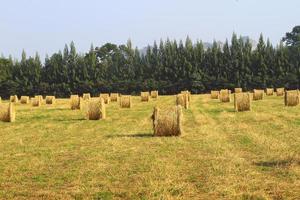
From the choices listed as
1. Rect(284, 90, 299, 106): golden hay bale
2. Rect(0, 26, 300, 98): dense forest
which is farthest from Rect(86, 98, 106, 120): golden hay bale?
Rect(0, 26, 300, 98): dense forest

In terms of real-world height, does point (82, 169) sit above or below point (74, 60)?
below

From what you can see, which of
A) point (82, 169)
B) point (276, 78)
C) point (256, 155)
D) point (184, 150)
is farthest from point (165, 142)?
point (276, 78)

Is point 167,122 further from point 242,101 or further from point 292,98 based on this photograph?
point 292,98

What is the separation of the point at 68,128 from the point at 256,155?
12.3m

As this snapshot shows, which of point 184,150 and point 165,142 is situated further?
point 165,142

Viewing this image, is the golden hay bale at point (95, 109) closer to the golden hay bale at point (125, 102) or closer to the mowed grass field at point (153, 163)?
the mowed grass field at point (153, 163)

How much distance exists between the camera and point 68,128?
25891 millimetres

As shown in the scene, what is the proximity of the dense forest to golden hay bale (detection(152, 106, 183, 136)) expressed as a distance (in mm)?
75361

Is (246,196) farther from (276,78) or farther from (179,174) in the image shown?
(276,78)

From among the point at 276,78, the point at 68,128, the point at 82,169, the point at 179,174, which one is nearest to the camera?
the point at 179,174

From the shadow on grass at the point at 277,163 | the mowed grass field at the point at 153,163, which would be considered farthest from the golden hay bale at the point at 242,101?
the shadow on grass at the point at 277,163

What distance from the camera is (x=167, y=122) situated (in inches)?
818

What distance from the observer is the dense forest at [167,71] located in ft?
325

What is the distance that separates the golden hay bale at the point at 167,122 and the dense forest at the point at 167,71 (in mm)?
75361
